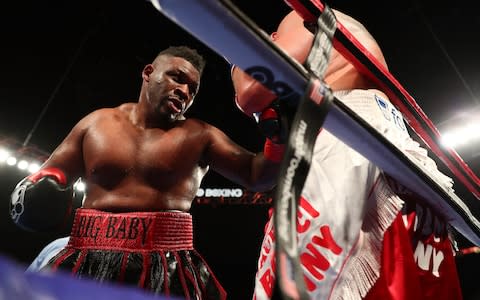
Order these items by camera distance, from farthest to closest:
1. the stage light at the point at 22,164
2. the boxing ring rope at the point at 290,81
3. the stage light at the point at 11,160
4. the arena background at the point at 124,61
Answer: the stage light at the point at 22,164, the stage light at the point at 11,160, the arena background at the point at 124,61, the boxing ring rope at the point at 290,81

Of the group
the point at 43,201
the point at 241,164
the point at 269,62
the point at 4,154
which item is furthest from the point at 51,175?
the point at 4,154

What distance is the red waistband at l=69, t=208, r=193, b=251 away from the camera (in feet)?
4.20

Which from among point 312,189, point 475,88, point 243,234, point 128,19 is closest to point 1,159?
point 128,19

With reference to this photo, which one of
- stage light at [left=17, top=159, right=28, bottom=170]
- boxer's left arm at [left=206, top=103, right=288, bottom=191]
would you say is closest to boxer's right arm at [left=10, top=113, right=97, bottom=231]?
boxer's left arm at [left=206, top=103, right=288, bottom=191]

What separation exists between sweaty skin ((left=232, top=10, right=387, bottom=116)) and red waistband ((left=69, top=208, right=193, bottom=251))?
0.59m

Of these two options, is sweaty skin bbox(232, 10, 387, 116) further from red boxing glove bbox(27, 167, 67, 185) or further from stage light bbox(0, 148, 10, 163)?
stage light bbox(0, 148, 10, 163)

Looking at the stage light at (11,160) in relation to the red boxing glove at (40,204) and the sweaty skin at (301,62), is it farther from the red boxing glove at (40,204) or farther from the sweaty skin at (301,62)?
the sweaty skin at (301,62)

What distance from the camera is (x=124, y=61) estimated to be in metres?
5.02

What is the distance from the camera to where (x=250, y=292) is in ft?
23.6

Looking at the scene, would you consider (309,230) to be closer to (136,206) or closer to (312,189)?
(312,189)

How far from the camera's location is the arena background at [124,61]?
3973 mm

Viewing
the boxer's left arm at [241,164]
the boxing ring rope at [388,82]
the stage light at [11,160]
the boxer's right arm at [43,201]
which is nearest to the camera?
the boxing ring rope at [388,82]

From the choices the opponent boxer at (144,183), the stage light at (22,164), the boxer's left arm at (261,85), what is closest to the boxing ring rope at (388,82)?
the boxer's left arm at (261,85)

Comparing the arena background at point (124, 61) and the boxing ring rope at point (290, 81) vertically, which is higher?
the arena background at point (124, 61)
